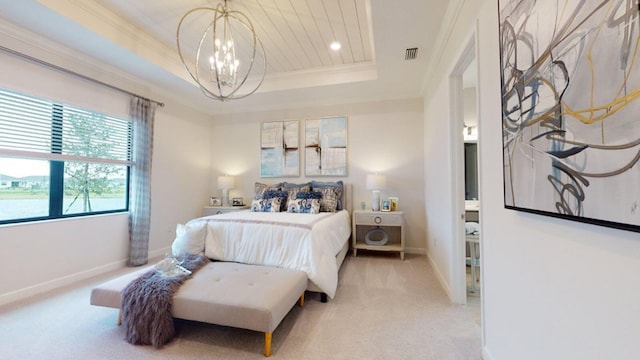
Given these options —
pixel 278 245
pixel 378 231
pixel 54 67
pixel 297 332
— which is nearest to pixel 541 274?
pixel 297 332

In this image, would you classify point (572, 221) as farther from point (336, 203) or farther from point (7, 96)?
point (7, 96)

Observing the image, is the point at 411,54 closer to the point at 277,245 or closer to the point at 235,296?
the point at 277,245

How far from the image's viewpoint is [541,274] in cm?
104

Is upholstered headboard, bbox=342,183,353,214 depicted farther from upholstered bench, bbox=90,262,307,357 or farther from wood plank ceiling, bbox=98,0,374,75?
upholstered bench, bbox=90,262,307,357

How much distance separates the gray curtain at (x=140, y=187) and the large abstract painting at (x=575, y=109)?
4.09 meters

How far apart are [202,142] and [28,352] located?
12.1 ft

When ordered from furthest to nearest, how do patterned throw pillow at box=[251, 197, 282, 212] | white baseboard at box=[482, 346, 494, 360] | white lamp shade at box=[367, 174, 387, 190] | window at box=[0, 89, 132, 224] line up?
white lamp shade at box=[367, 174, 387, 190] → patterned throw pillow at box=[251, 197, 282, 212] → window at box=[0, 89, 132, 224] → white baseboard at box=[482, 346, 494, 360]

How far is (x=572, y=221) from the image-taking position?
0.87 metres

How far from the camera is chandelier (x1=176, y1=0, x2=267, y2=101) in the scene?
233 cm

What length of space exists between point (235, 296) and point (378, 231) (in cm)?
286

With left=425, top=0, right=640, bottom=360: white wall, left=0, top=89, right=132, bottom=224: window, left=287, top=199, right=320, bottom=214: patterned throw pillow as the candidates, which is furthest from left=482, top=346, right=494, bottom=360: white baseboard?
left=0, top=89, right=132, bottom=224: window

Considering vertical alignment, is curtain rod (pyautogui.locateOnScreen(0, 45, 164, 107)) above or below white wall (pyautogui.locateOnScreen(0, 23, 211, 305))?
above

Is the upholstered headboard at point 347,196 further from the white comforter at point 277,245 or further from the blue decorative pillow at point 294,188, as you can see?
the white comforter at point 277,245

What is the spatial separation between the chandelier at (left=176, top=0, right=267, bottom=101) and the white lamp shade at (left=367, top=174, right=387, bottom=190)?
2132 mm
